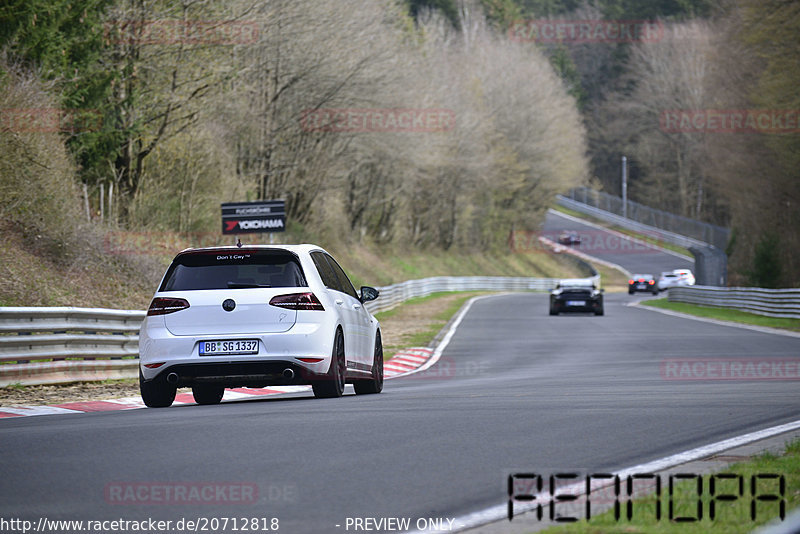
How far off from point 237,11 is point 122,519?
3026 centimetres

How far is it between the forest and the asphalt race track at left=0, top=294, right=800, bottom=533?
14.3 meters

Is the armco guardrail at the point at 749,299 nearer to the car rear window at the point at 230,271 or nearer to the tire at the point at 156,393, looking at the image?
the car rear window at the point at 230,271

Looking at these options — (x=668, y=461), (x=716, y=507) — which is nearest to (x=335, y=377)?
(x=668, y=461)

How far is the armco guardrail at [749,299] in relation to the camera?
37781 mm

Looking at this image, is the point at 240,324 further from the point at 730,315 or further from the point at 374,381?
the point at 730,315

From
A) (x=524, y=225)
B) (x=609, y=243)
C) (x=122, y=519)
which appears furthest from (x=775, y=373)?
(x=609, y=243)

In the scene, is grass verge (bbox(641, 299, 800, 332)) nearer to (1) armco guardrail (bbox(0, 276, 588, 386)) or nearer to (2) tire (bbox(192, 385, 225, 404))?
(1) armco guardrail (bbox(0, 276, 588, 386))

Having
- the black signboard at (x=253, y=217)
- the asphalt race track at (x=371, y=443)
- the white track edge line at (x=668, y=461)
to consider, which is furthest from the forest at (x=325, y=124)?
the white track edge line at (x=668, y=461)

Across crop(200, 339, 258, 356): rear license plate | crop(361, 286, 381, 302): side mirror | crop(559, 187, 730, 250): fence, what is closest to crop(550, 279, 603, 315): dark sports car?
crop(361, 286, 381, 302): side mirror

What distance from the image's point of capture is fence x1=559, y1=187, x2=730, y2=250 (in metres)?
104

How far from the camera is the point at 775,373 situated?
58.4 ft

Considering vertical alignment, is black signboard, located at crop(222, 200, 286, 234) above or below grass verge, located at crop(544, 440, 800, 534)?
above

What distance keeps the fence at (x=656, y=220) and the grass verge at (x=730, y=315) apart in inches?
1834

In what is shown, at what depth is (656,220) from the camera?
118m
